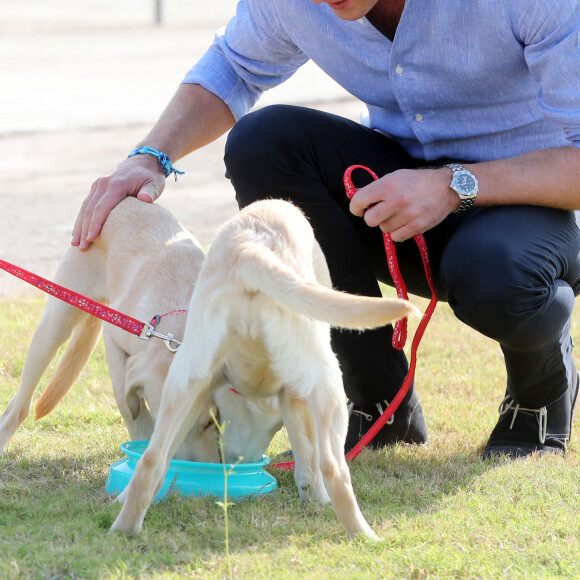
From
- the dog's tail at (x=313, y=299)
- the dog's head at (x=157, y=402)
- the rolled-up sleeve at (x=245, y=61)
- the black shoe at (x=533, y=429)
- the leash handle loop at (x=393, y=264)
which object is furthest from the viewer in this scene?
the rolled-up sleeve at (x=245, y=61)

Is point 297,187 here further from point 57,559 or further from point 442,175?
point 57,559

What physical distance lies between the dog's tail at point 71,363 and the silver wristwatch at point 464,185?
155 centimetres

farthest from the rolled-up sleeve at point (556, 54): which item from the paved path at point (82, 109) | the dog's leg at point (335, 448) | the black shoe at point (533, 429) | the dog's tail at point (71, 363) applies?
the paved path at point (82, 109)

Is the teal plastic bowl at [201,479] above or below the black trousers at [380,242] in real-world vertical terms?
below

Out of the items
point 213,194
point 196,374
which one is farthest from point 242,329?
point 213,194

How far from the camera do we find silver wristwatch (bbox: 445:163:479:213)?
121 inches

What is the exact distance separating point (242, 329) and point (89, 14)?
21.0 metres

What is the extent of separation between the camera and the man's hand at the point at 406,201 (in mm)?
2975

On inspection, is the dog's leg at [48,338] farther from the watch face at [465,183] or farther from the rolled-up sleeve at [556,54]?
the rolled-up sleeve at [556,54]

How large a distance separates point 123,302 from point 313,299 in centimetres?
Answer: 148

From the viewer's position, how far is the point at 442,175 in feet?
10.0

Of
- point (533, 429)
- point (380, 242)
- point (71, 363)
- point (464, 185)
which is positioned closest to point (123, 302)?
point (71, 363)

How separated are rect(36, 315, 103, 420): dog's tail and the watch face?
1566 mm

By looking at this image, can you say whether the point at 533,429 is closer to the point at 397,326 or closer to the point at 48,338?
the point at 397,326
